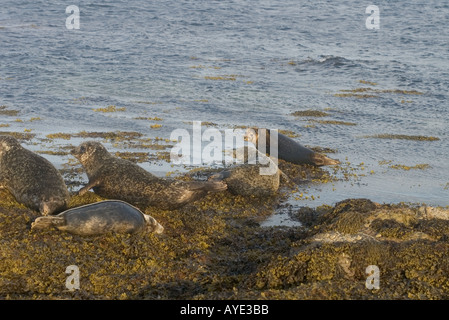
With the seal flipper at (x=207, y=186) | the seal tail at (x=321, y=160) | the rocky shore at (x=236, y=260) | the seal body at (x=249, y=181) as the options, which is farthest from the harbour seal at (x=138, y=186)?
the seal tail at (x=321, y=160)

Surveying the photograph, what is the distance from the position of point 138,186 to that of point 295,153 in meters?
3.54

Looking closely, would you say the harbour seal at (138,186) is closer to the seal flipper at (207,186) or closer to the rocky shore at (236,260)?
the seal flipper at (207,186)

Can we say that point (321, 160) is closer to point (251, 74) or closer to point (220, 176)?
point (220, 176)

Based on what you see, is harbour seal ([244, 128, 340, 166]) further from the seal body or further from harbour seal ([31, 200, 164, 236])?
harbour seal ([31, 200, 164, 236])

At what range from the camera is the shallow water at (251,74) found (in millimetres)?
10715

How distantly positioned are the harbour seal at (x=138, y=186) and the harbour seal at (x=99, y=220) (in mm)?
948

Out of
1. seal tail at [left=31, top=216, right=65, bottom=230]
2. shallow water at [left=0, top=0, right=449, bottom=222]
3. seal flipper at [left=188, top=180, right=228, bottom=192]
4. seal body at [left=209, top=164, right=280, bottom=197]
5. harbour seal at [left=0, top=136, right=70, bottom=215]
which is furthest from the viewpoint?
shallow water at [left=0, top=0, right=449, bottom=222]

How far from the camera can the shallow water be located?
1071 cm

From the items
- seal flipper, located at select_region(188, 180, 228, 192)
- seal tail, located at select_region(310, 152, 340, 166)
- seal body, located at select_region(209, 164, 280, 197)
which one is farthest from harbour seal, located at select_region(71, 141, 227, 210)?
seal tail, located at select_region(310, 152, 340, 166)

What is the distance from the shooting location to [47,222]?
5547 millimetres

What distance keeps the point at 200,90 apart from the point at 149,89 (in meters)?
1.30

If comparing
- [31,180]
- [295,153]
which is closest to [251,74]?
[295,153]
